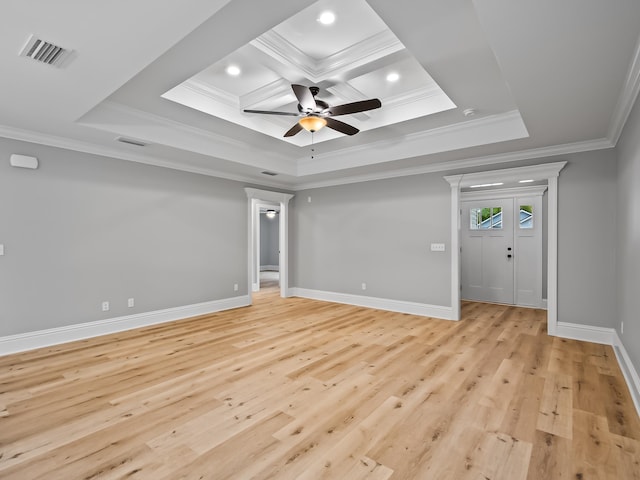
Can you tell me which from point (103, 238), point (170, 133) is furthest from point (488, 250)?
point (103, 238)

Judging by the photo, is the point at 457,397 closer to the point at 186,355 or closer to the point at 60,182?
the point at 186,355

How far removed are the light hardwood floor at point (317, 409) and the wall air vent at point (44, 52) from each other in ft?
8.52

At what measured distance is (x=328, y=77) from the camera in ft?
10.9

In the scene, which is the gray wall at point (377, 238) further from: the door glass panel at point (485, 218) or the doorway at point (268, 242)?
the doorway at point (268, 242)

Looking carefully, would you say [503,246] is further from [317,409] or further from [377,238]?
[317,409]

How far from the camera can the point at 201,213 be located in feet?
18.5

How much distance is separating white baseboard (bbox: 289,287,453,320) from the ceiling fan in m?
3.32

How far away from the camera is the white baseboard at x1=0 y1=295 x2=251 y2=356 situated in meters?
3.73

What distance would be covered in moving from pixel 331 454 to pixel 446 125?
420 centimetres

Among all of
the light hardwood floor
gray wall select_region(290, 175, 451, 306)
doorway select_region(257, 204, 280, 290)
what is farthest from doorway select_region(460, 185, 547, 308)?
doorway select_region(257, 204, 280, 290)

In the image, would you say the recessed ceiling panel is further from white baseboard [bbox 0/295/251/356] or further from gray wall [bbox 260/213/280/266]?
gray wall [bbox 260/213/280/266]

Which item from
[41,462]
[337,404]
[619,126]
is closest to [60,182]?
[41,462]

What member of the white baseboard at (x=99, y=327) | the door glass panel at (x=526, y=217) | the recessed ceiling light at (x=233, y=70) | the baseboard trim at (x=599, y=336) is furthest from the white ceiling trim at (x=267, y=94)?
the door glass panel at (x=526, y=217)

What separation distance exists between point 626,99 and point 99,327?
6.39 meters
